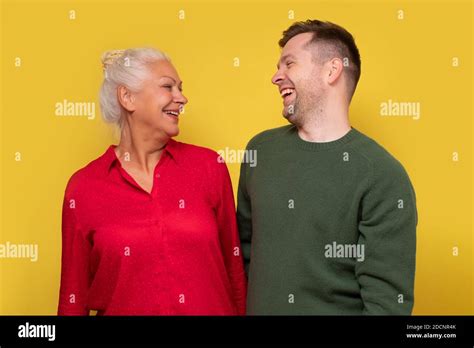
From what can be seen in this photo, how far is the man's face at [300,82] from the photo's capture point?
2.21m

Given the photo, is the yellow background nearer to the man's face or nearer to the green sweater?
the man's face

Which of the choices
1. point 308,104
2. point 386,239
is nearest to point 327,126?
point 308,104

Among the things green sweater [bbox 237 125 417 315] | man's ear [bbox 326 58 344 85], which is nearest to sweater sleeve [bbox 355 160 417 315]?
green sweater [bbox 237 125 417 315]

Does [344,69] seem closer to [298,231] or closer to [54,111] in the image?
[298,231]

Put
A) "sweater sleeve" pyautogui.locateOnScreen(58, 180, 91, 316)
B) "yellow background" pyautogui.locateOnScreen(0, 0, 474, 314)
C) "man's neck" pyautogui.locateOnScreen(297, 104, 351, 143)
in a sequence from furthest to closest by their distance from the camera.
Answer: "yellow background" pyautogui.locateOnScreen(0, 0, 474, 314) → "sweater sleeve" pyautogui.locateOnScreen(58, 180, 91, 316) → "man's neck" pyautogui.locateOnScreen(297, 104, 351, 143)

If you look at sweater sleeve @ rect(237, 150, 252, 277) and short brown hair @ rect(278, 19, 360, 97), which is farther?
sweater sleeve @ rect(237, 150, 252, 277)

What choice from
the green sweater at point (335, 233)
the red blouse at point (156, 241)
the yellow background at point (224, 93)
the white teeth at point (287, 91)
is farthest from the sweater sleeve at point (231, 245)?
the yellow background at point (224, 93)

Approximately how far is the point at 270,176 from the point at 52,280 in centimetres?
97

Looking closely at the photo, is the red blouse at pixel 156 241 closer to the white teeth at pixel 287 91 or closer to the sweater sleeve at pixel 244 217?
the sweater sleeve at pixel 244 217

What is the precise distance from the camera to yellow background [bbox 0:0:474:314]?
9.16ft

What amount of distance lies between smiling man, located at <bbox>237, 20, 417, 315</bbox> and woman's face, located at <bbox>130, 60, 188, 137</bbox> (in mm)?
263

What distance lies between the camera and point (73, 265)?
2309mm

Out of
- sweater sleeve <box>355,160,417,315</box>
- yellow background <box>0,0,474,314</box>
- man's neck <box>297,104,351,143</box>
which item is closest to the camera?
sweater sleeve <box>355,160,417,315</box>
